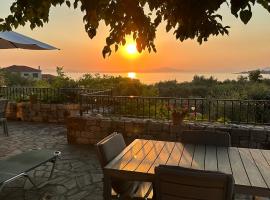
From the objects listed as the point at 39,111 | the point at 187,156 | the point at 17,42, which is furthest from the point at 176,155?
the point at 39,111

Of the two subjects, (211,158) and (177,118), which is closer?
(211,158)

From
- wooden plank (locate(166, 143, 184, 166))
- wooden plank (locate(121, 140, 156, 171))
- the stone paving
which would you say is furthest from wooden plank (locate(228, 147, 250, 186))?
the stone paving

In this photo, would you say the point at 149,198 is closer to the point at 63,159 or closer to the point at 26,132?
the point at 63,159

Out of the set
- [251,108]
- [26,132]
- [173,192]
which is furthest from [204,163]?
[26,132]

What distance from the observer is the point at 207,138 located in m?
3.32

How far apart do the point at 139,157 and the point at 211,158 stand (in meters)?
0.68

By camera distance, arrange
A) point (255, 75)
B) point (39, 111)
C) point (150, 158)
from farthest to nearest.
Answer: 1. point (255, 75)
2. point (39, 111)
3. point (150, 158)

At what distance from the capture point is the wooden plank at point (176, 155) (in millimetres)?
2699

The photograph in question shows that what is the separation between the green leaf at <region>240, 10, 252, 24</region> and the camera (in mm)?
1732

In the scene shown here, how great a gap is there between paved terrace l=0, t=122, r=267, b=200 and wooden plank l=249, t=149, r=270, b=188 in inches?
41.4

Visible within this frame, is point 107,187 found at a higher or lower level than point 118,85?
lower

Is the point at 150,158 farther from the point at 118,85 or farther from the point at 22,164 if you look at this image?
the point at 118,85

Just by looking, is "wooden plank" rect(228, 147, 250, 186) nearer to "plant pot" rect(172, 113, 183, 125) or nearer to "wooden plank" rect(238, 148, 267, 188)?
"wooden plank" rect(238, 148, 267, 188)

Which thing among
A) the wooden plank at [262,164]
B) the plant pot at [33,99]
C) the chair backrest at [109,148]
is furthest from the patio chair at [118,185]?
the plant pot at [33,99]
